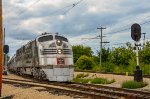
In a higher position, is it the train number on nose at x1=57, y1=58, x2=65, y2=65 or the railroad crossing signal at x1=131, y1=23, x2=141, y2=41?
the railroad crossing signal at x1=131, y1=23, x2=141, y2=41

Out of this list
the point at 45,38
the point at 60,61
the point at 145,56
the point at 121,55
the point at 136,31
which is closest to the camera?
the point at 136,31

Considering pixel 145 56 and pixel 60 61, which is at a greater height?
pixel 145 56

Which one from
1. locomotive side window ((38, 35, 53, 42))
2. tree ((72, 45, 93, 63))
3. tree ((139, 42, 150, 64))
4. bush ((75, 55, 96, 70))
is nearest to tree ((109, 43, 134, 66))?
bush ((75, 55, 96, 70))

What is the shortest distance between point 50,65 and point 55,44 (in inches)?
69.0

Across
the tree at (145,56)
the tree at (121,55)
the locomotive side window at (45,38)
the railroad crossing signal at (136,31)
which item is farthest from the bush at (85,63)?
the railroad crossing signal at (136,31)

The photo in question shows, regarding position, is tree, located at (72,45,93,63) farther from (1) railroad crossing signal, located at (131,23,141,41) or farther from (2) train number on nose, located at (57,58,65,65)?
(1) railroad crossing signal, located at (131,23,141,41)

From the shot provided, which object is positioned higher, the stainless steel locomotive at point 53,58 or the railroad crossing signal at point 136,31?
the railroad crossing signal at point 136,31

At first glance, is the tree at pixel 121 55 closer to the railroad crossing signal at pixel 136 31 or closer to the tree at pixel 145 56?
the tree at pixel 145 56

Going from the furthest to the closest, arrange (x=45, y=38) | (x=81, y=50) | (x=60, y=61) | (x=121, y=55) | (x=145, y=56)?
1. (x=81, y=50)
2. (x=121, y=55)
3. (x=145, y=56)
4. (x=45, y=38)
5. (x=60, y=61)

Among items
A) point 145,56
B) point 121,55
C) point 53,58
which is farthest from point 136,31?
point 121,55

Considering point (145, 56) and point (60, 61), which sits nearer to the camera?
point (60, 61)

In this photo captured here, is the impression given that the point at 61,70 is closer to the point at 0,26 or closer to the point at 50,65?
the point at 50,65

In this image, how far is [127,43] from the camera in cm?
6347

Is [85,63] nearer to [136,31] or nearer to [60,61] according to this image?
[60,61]
